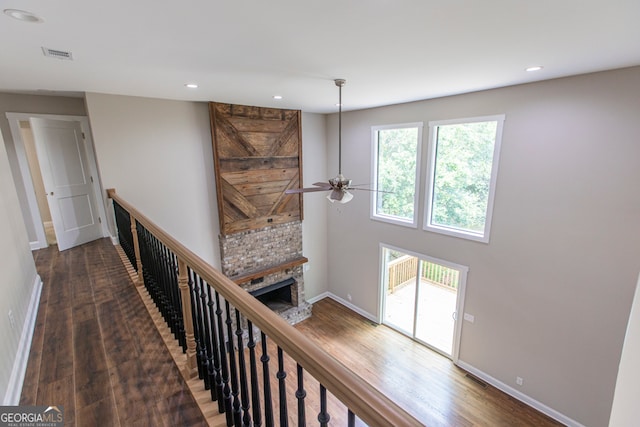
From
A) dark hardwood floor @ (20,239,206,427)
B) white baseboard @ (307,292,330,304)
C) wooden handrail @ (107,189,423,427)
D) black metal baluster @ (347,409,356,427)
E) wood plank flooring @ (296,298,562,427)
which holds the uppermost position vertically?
wooden handrail @ (107,189,423,427)

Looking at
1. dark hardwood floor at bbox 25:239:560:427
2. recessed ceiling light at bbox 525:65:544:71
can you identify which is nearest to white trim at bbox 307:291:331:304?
dark hardwood floor at bbox 25:239:560:427

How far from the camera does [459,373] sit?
5.01m

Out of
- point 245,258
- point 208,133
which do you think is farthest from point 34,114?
point 245,258

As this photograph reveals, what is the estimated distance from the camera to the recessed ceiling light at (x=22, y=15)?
1612 millimetres

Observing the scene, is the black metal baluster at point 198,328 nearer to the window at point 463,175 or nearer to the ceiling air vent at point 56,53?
the ceiling air vent at point 56,53

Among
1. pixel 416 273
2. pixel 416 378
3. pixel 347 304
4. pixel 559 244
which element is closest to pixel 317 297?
pixel 347 304

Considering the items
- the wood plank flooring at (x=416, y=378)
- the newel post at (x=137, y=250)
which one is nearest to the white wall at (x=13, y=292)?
the newel post at (x=137, y=250)

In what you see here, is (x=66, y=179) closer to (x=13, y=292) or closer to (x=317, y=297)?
(x=13, y=292)

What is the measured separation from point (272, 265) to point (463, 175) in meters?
4.25

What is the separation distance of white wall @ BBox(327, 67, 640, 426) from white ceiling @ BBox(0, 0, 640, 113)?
1.55 ft

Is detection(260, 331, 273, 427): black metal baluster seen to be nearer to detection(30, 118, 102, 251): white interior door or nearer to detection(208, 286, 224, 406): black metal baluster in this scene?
detection(208, 286, 224, 406): black metal baluster

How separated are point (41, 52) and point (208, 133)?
291 cm

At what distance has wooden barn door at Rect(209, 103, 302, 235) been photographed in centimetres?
532

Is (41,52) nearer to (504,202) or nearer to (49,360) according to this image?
(49,360)
